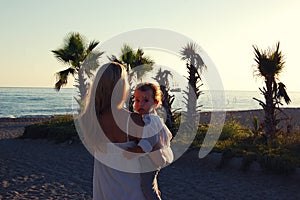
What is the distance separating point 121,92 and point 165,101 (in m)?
12.8

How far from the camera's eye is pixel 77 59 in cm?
2147

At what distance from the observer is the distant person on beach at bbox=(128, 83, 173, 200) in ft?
9.70

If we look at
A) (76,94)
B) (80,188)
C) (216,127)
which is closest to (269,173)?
(80,188)

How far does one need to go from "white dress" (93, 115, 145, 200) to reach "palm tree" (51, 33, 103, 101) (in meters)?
17.6

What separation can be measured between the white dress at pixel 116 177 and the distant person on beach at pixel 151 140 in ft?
0.21

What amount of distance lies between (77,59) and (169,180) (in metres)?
13.3

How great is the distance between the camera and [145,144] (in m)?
2.93

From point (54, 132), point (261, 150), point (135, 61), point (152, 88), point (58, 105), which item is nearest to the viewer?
point (152, 88)

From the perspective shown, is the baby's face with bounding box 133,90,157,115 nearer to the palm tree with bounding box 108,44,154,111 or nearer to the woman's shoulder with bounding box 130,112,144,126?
the woman's shoulder with bounding box 130,112,144,126

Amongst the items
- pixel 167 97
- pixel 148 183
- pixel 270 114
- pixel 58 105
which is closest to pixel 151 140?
pixel 148 183

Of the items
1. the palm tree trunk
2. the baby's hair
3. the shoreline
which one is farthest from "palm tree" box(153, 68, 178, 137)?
the baby's hair

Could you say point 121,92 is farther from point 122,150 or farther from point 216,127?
point 216,127

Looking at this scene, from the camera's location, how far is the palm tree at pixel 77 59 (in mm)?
20981

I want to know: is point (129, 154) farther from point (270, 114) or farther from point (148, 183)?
point (270, 114)
